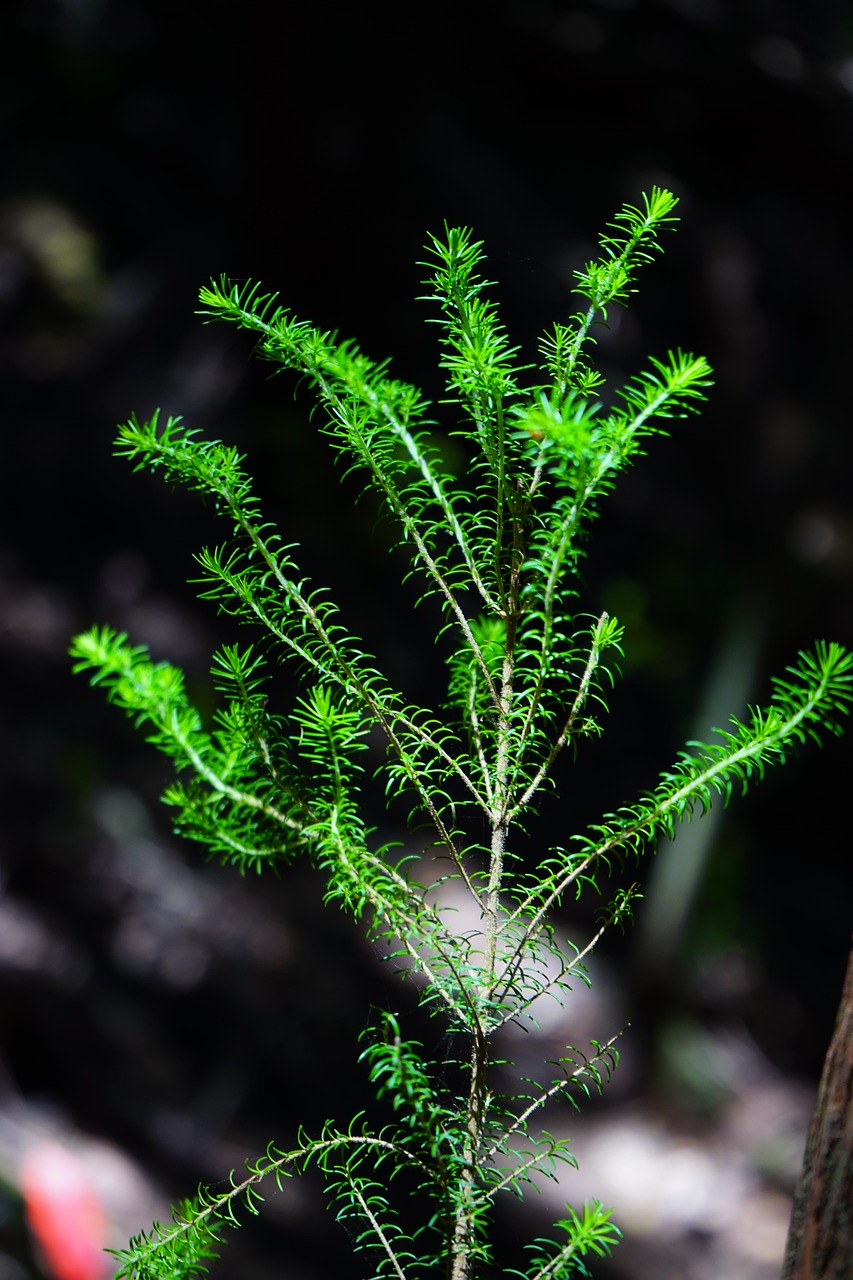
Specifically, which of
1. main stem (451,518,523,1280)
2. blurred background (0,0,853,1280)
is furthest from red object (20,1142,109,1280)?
main stem (451,518,523,1280)

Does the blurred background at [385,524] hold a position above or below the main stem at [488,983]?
above

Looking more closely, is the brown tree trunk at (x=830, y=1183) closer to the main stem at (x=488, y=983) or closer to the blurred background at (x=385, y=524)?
the main stem at (x=488, y=983)

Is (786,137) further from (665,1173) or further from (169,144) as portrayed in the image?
(665,1173)

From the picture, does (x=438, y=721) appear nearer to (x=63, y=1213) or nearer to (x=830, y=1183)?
(x=830, y=1183)

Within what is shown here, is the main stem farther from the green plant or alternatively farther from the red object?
the red object

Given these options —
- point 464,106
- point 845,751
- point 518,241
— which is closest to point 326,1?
point 464,106

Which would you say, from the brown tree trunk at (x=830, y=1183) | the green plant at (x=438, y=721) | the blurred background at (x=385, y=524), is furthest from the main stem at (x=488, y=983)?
the blurred background at (x=385, y=524)
